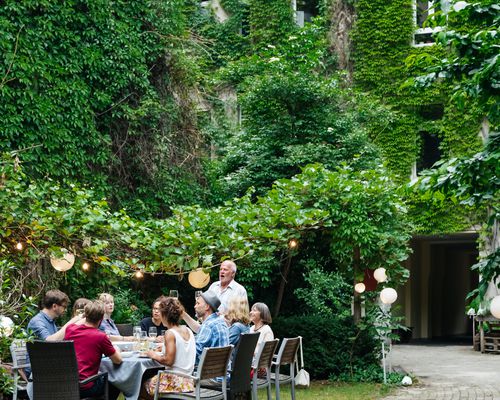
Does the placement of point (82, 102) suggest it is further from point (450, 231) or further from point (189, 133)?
point (450, 231)

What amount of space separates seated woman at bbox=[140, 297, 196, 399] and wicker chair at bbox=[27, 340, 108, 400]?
2.78 ft

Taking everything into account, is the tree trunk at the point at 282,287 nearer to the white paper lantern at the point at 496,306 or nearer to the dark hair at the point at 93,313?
the white paper lantern at the point at 496,306

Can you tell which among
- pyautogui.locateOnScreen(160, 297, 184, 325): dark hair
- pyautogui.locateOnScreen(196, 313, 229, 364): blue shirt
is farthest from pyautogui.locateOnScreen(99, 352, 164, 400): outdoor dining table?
pyautogui.locateOnScreen(196, 313, 229, 364): blue shirt

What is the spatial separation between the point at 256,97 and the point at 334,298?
4458 millimetres

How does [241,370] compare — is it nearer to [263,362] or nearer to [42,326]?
[263,362]

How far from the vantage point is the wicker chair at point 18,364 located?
8.42 metres

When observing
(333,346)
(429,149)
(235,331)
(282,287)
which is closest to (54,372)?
(235,331)

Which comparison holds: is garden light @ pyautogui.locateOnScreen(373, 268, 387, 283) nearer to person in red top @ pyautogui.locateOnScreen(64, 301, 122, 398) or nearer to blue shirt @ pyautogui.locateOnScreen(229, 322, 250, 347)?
blue shirt @ pyautogui.locateOnScreen(229, 322, 250, 347)

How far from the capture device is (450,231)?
870 inches

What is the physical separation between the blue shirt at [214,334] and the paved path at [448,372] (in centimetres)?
483

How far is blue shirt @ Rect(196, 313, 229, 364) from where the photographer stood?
29.5ft

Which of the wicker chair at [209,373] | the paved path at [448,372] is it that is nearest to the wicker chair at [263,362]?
the wicker chair at [209,373]

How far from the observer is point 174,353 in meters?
8.36

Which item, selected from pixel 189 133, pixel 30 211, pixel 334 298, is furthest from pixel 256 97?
pixel 30 211
